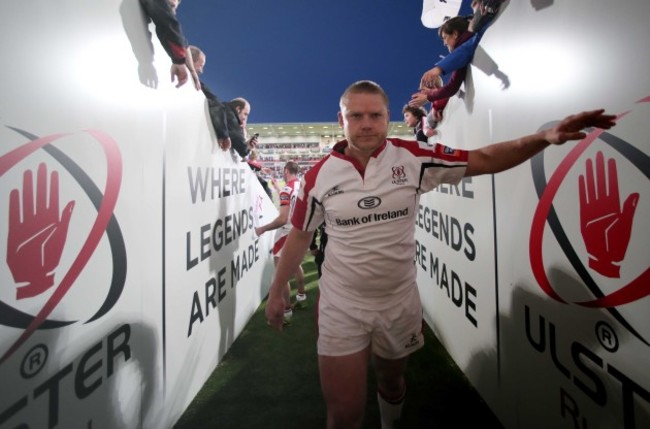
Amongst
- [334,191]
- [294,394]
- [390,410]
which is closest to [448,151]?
[334,191]

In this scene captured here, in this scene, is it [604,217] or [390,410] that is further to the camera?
[390,410]

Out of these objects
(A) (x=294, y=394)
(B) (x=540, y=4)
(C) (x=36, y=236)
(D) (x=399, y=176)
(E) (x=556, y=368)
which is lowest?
(A) (x=294, y=394)

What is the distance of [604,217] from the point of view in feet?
3.55

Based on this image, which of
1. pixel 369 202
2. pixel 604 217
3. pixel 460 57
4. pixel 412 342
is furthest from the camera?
pixel 460 57

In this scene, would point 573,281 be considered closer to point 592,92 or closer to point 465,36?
point 592,92

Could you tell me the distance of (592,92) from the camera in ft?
3.62

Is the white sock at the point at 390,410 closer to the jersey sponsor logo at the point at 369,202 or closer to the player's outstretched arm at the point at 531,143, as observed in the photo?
the jersey sponsor logo at the point at 369,202

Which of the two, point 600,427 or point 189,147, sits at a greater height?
point 189,147

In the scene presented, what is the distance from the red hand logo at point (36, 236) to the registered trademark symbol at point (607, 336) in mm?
1908

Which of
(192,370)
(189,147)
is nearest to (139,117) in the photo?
(189,147)

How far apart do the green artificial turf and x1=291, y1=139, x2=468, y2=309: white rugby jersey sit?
1.11 metres

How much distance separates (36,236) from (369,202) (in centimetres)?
117

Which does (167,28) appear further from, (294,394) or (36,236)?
(294,394)

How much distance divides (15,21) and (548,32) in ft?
6.24
